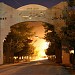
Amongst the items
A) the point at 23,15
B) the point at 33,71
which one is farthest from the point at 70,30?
the point at 23,15

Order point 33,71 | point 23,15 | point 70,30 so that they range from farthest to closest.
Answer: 1. point 23,15
2. point 33,71
3. point 70,30

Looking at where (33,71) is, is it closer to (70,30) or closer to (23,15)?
(70,30)

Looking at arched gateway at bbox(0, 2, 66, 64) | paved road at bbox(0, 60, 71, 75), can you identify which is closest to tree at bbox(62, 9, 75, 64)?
paved road at bbox(0, 60, 71, 75)

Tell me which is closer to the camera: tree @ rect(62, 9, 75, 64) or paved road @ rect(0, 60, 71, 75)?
paved road @ rect(0, 60, 71, 75)

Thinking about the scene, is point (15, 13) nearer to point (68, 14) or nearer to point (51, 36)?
point (51, 36)

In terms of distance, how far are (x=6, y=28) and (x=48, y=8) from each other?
853 centimetres

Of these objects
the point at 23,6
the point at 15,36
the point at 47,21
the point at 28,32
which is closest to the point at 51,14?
the point at 47,21

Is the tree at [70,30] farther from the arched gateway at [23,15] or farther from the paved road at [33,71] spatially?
the arched gateway at [23,15]

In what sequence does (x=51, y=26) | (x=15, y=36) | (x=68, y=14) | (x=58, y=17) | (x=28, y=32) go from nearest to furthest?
1. (x=68, y=14)
2. (x=58, y=17)
3. (x=51, y=26)
4. (x=15, y=36)
5. (x=28, y=32)

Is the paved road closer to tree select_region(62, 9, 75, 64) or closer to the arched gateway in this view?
tree select_region(62, 9, 75, 64)

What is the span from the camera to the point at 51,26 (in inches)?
2242

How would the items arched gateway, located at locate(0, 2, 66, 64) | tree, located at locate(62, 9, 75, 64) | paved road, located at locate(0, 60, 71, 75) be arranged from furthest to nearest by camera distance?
arched gateway, located at locate(0, 2, 66, 64) < tree, located at locate(62, 9, 75, 64) < paved road, located at locate(0, 60, 71, 75)

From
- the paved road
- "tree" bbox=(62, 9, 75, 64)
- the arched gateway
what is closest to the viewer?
the paved road

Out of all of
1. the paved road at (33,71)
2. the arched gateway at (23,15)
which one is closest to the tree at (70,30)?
the paved road at (33,71)
